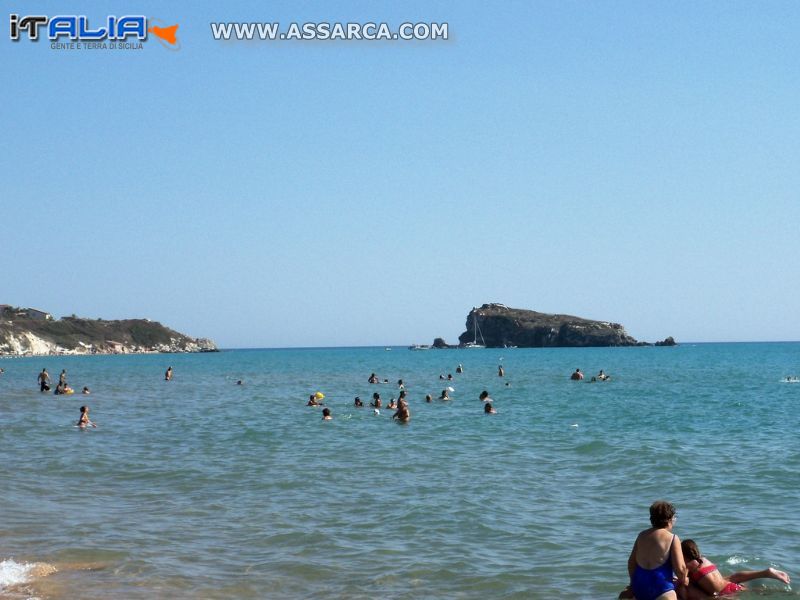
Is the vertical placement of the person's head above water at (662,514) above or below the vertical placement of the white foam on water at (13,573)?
above

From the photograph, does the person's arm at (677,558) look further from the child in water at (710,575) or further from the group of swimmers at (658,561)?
the child in water at (710,575)

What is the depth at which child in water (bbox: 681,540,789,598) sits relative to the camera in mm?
10688

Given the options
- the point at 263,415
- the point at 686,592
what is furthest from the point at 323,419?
the point at 686,592

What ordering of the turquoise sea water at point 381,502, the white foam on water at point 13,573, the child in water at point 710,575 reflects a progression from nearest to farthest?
the child in water at point 710,575 → the white foam on water at point 13,573 → the turquoise sea water at point 381,502

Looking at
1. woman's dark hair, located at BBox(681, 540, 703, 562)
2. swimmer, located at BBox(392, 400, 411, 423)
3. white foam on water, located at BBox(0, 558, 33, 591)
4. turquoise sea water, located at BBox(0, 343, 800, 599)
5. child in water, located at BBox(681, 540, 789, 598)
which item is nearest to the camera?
child in water, located at BBox(681, 540, 789, 598)

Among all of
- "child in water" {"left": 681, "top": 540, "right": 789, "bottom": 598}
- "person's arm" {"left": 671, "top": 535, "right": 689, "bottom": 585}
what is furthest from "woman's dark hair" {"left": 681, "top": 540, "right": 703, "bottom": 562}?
"person's arm" {"left": 671, "top": 535, "right": 689, "bottom": 585}

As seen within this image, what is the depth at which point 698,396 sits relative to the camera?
48.4 meters

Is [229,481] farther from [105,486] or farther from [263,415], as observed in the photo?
[263,415]

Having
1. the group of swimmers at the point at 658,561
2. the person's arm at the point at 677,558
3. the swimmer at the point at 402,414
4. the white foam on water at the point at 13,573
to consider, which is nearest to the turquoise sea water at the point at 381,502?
the white foam on water at the point at 13,573

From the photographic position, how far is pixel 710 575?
10711mm

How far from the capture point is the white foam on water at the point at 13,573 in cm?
1142

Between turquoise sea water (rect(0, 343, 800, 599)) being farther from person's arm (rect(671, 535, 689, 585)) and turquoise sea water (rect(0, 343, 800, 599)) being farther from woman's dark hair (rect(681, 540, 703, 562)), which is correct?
person's arm (rect(671, 535, 689, 585))

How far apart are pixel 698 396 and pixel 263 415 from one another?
25.8m

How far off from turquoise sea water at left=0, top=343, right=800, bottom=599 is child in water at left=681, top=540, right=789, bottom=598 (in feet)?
0.76
